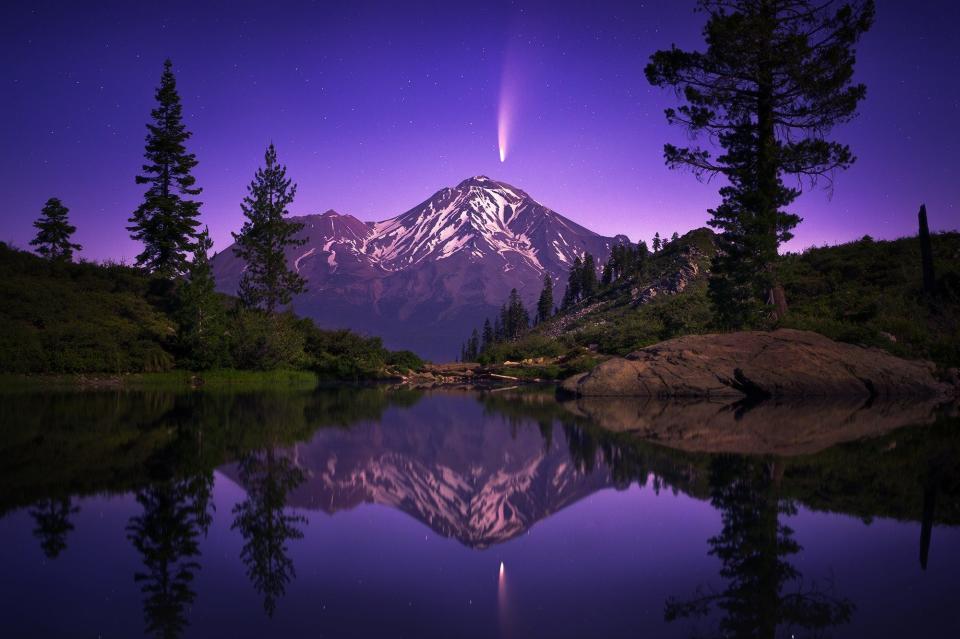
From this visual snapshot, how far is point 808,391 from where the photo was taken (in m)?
17.0

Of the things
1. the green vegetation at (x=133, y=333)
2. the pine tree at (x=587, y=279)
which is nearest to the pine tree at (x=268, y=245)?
the green vegetation at (x=133, y=333)

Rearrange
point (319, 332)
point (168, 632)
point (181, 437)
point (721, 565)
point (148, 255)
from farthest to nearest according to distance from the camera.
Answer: point (148, 255) → point (319, 332) → point (181, 437) → point (721, 565) → point (168, 632)

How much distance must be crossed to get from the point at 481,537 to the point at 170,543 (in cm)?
191

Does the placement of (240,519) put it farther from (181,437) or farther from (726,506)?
(181,437)

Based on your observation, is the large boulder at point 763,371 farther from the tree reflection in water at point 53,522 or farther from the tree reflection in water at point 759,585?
the tree reflection in water at point 53,522

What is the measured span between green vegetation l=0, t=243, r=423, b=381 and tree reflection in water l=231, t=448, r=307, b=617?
65.8ft

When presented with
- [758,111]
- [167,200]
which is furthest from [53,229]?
[758,111]

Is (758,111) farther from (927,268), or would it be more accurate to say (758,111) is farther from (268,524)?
(268,524)

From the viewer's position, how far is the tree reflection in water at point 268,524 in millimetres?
3447

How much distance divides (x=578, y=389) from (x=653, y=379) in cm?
212

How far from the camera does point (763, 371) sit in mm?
17266

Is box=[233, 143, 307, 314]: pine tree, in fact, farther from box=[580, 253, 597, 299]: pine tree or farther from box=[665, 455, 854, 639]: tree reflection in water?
box=[580, 253, 597, 299]: pine tree

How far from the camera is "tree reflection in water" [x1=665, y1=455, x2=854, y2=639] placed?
2875 millimetres

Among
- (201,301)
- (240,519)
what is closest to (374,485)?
(240,519)
